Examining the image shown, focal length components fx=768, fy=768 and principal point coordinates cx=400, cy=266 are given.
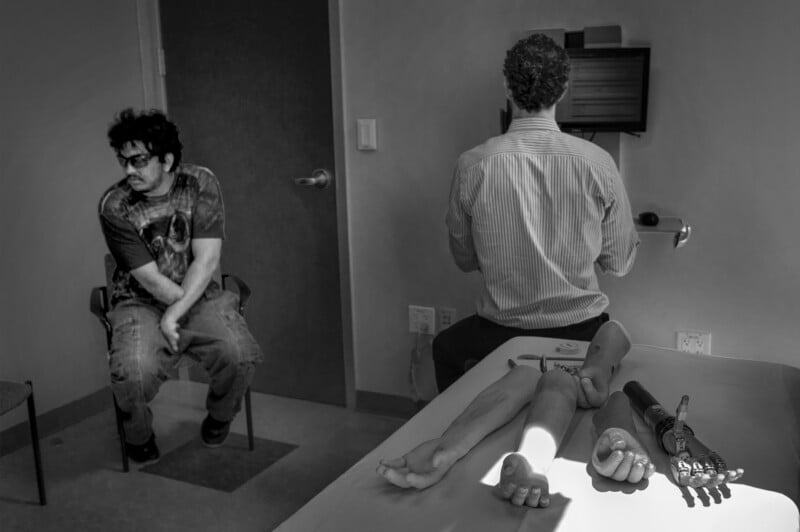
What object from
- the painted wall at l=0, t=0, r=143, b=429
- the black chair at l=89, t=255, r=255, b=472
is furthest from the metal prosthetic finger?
the painted wall at l=0, t=0, r=143, b=429

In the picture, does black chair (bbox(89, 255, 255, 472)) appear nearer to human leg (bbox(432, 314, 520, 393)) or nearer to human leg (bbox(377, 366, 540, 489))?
human leg (bbox(432, 314, 520, 393))

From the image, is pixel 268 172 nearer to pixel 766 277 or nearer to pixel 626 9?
pixel 626 9

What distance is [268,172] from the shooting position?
129 inches

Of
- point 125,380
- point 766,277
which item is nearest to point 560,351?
point 766,277

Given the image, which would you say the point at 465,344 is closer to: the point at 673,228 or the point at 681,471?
the point at 673,228

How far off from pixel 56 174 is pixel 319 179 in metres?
1.04

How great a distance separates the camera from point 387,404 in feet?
10.4

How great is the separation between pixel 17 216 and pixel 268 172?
0.98 meters

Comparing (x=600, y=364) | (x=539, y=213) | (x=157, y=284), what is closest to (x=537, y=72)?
(x=539, y=213)

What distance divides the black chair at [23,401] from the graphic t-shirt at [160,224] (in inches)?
17.9

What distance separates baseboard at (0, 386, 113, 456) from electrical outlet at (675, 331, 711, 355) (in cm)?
234

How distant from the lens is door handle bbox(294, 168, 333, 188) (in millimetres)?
3119

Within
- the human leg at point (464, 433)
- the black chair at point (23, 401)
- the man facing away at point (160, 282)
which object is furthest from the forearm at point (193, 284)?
the human leg at point (464, 433)

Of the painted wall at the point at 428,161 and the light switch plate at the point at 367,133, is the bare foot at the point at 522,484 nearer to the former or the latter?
the painted wall at the point at 428,161
